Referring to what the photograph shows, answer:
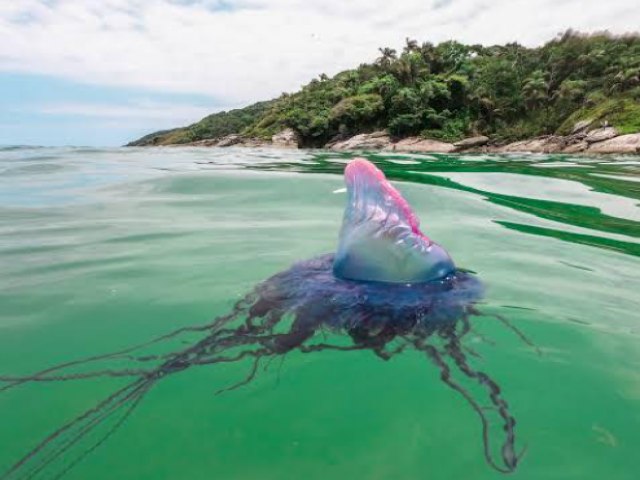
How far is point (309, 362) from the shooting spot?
2717 millimetres

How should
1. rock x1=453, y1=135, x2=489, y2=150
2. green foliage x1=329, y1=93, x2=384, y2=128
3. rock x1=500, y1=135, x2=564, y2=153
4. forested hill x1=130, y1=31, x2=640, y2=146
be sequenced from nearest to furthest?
rock x1=500, y1=135, x2=564, y2=153, rock x1=453, y1=135, x2=489, y2=150, forested hill x1=130, y1=31, x2=640, y2=146, green foliage x1=329, y1=93, x2=384, y2=128

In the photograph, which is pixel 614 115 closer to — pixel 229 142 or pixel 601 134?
pixel 601 134

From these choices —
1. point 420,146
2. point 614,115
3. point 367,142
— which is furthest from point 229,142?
point 614,115

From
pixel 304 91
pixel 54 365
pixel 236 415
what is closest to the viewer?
pixel 236 415

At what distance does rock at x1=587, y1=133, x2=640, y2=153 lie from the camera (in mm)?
24641

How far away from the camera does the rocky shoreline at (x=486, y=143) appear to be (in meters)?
26.4

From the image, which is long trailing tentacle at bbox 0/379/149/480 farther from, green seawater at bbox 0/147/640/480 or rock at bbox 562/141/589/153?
rock at bbox 562/141/589/153

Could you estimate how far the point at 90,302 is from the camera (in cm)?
369

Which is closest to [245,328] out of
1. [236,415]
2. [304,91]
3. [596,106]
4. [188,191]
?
[236,415]

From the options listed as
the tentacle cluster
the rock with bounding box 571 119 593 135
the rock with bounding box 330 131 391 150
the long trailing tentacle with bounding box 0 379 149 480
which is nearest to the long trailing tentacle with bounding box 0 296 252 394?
the tentacle cluster

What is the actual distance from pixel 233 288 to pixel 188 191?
5.60 metres

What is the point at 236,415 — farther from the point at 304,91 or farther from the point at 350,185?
the point at 304,91

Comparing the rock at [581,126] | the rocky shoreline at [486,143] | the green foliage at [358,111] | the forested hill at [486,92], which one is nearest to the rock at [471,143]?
the rocky shoreline at [486,143]

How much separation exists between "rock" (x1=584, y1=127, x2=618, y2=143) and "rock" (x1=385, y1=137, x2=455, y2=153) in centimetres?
848
